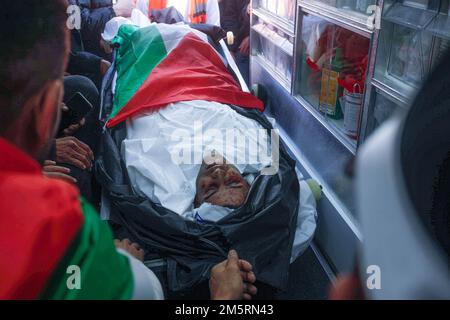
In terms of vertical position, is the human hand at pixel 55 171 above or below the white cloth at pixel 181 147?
above

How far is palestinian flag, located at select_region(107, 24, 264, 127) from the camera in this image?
228 centimetres

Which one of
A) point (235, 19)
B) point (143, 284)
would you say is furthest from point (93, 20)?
point (143, 284)

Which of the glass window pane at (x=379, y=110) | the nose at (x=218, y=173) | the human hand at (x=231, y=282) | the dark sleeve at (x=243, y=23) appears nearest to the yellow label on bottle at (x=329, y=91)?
the glass window pane at (x=379, y=110)

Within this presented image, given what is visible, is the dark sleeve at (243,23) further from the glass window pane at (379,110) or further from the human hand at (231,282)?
the human hand at (231,282)

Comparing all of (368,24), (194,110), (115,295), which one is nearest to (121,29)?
(194,110)

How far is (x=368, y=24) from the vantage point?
5.47 feet

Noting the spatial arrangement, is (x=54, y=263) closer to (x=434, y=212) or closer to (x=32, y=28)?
(x=32, y=28)

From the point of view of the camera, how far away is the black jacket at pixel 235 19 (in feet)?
13.1

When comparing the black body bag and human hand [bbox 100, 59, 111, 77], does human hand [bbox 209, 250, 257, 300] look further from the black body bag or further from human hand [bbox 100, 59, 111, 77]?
human hand [bbox 100, 59, 111, 77]

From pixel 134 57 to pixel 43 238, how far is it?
89.3 inches

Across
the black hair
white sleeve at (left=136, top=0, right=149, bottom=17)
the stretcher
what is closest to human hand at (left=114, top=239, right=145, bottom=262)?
the stretcher

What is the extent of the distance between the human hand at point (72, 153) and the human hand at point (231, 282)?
2.76 feet

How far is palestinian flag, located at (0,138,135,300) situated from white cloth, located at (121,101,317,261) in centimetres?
112

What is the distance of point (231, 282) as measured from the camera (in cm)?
108
